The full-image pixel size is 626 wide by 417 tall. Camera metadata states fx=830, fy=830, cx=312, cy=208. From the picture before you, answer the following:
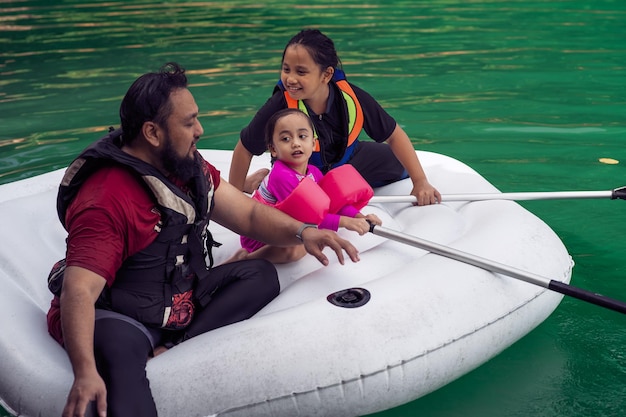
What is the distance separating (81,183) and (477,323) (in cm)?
116

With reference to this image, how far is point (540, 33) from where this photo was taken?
8.41 m

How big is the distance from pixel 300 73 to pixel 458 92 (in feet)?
11.0

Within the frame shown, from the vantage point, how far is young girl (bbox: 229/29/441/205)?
2.99 m

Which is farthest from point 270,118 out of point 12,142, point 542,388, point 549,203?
point 12,142

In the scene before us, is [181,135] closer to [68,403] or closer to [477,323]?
[68,403]

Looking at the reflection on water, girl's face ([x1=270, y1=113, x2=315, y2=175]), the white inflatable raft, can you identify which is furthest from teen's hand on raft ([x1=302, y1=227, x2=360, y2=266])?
the reflection on water

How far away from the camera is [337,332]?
219 cm

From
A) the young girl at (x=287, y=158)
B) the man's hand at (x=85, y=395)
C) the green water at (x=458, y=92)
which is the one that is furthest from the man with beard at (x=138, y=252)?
the green water at (x=458, y=92)

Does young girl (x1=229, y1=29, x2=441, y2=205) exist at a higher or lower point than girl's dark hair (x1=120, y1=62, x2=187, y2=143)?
lower

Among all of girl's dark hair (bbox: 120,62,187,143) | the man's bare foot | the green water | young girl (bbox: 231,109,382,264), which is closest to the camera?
girl's dark hair (bbox: 120,62,187,143)

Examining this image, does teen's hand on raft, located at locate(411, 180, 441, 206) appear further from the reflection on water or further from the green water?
the reflection on water

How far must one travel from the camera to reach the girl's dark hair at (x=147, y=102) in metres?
2.05

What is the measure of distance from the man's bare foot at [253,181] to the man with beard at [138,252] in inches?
33.4

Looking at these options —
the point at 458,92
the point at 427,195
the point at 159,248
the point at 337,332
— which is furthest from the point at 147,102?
the point at 458,92
